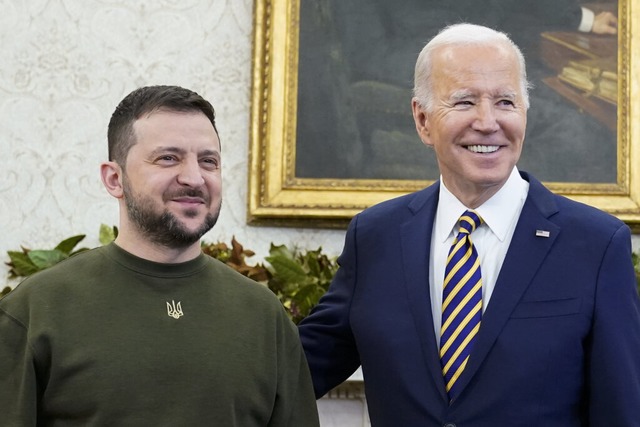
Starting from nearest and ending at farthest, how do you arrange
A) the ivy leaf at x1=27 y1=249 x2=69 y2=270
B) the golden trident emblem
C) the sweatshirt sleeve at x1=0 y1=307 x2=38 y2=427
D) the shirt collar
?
1. the sweatshirt sleeve at x1=0 y1=307 x2=38 y2=427
2. the golden trident emblem
3. the shirt collar
4. the ivy leaf at x1=27 y1=249 x2=69 y2=270

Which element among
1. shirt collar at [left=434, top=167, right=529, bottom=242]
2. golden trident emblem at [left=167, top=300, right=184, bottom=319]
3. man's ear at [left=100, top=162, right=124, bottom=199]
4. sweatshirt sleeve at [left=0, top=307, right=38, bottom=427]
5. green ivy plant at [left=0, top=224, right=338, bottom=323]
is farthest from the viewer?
green ivy plant at [left=0, top=224, right=338, bottom=323]

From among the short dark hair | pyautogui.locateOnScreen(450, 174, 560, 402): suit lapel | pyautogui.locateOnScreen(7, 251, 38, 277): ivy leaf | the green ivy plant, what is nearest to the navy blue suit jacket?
pyautogui.locateOnScreen(450, 174, 560, 402): suit lapel

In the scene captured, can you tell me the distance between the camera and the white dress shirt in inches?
86.4

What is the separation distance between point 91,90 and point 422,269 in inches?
82.7

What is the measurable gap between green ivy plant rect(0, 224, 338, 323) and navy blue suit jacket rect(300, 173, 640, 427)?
3.69 ft

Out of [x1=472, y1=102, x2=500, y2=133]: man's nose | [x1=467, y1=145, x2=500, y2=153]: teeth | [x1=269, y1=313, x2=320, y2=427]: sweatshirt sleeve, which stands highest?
[x1=472, y1=102, x2=500, y2=133]: man's nose

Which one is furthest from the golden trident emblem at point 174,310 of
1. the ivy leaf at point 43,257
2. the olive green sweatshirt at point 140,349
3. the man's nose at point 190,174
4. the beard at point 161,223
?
the ivy leaf at point 43,257

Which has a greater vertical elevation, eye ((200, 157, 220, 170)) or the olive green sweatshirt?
eye ((200, 157, 220, 170))

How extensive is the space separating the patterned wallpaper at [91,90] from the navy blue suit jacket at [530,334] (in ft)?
5.19

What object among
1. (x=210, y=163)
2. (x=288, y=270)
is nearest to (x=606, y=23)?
(x=288, y=270)

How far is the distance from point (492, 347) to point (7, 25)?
8.69ft

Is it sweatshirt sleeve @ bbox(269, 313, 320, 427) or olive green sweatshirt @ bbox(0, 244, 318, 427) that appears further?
sweatshirt sleeve @ bbox(269, 313, 320, 427)

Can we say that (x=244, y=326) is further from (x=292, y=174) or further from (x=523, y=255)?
(x=292, y=174)

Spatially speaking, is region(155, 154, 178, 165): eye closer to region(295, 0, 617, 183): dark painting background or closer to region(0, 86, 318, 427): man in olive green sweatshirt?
region(0, 86, 318, 427): man in olive green sweatshirt
